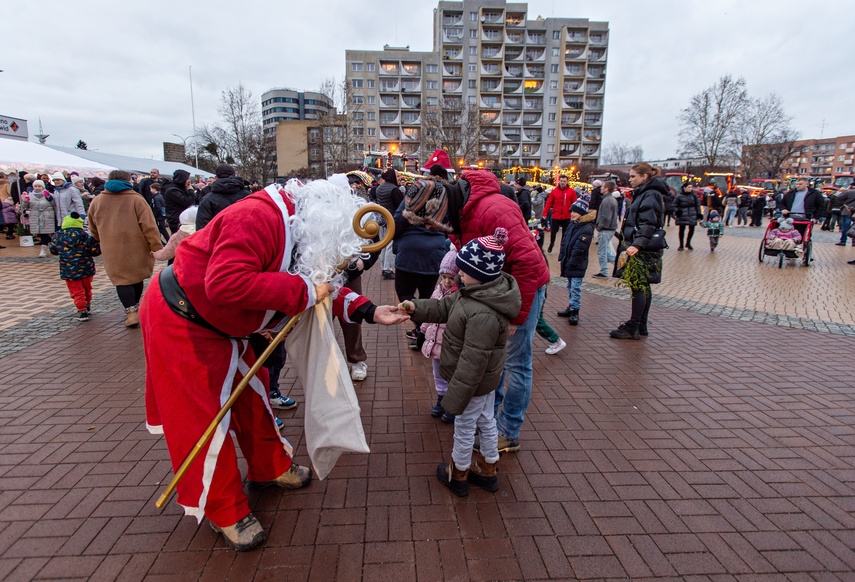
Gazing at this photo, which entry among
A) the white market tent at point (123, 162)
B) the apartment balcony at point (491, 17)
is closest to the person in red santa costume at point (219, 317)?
the white market tent at point (123, 162)

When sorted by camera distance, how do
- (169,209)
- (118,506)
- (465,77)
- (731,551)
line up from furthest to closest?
(465,77) → (169,209) → (118,506) → (731,551)

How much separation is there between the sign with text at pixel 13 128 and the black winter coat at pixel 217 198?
26.2 m

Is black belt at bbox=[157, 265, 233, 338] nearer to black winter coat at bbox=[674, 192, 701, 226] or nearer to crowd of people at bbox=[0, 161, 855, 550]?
crowd of people at bbox=[0, 161, 855, 550]

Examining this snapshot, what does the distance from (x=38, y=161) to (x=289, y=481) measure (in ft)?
57.4

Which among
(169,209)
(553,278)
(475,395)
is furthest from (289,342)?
(553,278)

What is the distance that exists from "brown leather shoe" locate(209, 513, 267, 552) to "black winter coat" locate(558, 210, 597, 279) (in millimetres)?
4963

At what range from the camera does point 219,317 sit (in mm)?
2135

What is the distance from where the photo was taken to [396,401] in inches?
156

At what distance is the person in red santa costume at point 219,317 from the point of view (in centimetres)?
197

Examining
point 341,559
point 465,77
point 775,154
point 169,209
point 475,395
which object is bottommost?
point 341,559

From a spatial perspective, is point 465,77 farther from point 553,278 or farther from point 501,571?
point 501,571

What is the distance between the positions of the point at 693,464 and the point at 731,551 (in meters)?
0.81

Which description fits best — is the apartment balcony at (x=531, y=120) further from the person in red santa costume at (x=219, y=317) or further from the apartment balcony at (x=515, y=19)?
the person in red santa costume at (x=219, y=317)

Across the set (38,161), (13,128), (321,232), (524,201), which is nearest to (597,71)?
(13,128)
